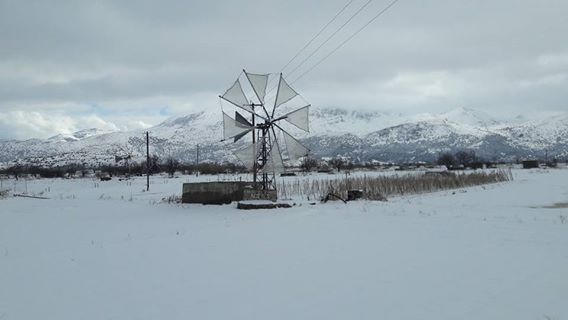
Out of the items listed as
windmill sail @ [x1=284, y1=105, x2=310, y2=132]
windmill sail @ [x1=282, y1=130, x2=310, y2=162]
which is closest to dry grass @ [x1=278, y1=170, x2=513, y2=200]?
windmill sail @ [x1=282, y1=130, x2=310, y2=162]

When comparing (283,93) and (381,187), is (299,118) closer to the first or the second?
(283,93)

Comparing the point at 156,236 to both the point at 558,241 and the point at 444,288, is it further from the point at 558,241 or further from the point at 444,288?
the point at 558,241

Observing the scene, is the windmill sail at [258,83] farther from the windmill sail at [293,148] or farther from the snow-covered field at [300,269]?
the snow-covered field at [300,269]

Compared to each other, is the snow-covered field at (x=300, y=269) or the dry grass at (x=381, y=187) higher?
the dry grass at (x=381, y=187)

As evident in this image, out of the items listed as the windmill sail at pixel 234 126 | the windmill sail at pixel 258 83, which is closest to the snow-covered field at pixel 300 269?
Result: the windmill sail at pixel 234 126

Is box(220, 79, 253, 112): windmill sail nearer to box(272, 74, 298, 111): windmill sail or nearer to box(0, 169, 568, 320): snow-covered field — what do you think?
box(272, 74, 298, 111): windmill sail

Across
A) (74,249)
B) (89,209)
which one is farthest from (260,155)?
(74,249)

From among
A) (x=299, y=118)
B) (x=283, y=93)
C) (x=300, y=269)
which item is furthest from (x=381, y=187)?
(x=300, y=269)

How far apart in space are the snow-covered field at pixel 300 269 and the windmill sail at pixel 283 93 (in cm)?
877

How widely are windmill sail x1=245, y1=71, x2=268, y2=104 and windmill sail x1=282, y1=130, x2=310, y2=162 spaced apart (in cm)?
236

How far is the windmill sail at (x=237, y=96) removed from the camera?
81.1 feet

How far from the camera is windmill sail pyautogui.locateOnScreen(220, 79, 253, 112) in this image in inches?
973

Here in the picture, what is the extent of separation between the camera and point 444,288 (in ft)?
25.8

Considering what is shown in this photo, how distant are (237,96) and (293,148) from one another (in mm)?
4108
